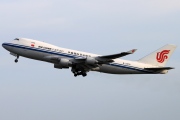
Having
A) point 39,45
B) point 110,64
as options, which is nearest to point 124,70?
point 110,64

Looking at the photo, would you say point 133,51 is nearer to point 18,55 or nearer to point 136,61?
point 136,61

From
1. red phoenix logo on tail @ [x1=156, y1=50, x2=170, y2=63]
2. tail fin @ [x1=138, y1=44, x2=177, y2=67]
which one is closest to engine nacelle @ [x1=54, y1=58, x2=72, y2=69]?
tail fin @ [x1=138, y1=44, x2=177, y2=67]

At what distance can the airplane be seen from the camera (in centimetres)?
7638

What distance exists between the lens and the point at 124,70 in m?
81.1

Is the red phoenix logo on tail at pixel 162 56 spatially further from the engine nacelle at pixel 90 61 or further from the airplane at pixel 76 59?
the engine nacelle at pixel 90 61

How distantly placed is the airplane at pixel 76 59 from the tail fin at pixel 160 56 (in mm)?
2055

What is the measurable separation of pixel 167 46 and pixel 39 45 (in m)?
23.0

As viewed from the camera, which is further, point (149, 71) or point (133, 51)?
point (149, 71)

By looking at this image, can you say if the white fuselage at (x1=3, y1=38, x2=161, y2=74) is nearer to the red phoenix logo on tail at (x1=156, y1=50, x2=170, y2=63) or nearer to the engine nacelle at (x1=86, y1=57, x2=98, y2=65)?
the engine nacelle at (x1=86, y1=57, x2=98, y2=65)

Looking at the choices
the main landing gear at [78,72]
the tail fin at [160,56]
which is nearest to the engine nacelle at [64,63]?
the main landing gear at [78,72]

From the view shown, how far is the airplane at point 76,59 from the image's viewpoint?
3007 inches

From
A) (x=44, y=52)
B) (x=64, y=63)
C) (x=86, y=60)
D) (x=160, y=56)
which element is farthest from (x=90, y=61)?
(x=160, y=56)

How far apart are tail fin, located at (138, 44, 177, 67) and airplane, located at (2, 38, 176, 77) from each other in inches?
80.9

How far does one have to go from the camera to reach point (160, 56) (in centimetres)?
8619
